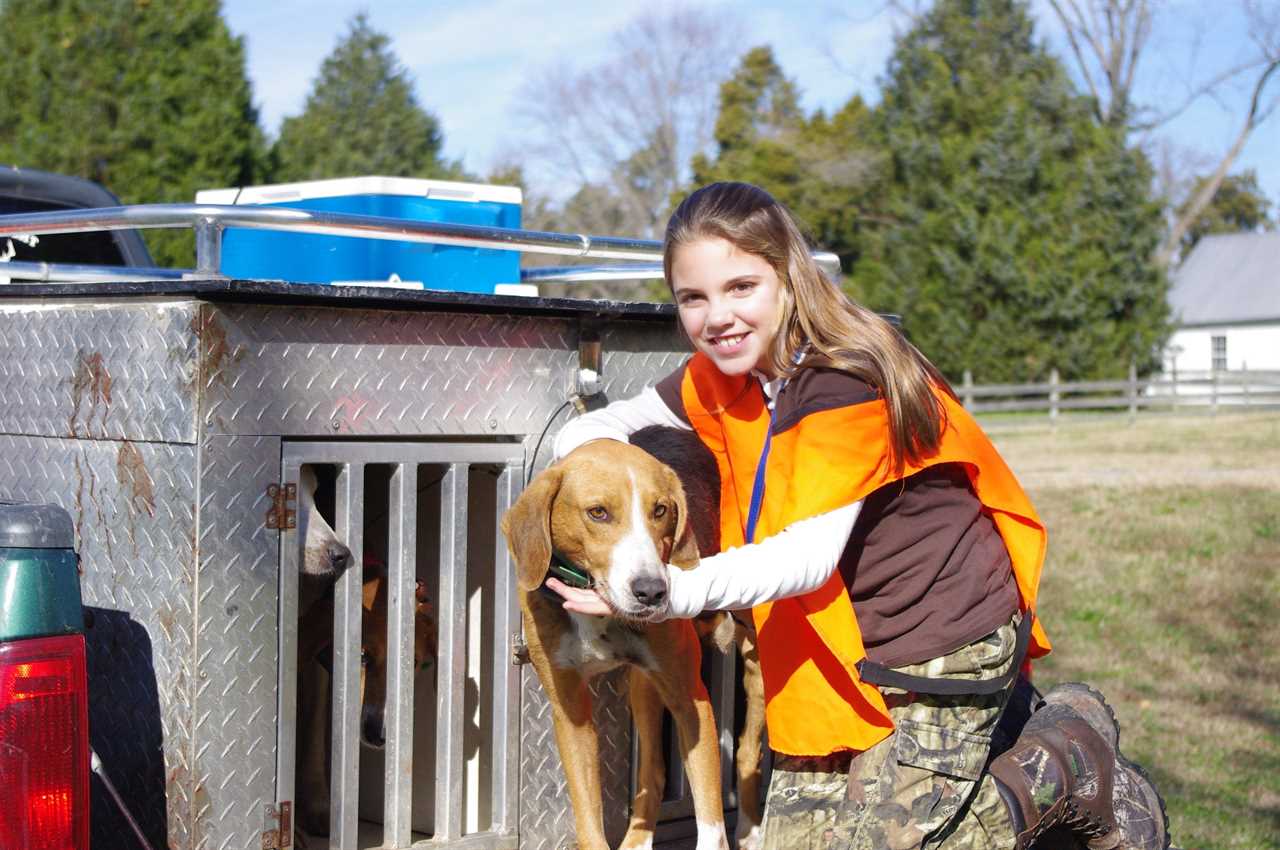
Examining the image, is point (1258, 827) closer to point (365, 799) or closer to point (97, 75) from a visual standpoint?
point (365, 799)

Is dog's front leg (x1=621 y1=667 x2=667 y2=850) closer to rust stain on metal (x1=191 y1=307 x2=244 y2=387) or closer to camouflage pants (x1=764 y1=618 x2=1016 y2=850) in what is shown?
camouflage pants (x1=764 y1=618 x2=1016 y2=850)

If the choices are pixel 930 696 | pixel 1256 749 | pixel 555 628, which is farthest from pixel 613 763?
pixel 1256 749

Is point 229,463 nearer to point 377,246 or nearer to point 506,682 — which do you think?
point 506,682

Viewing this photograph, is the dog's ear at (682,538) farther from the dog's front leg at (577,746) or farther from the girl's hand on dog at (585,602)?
the dog's front leg at (577,746)

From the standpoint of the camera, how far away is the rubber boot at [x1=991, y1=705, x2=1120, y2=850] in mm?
3053

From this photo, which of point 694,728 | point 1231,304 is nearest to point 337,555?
point 694,728

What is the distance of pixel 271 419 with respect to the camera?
2.90 m

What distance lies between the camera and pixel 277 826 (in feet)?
9.59

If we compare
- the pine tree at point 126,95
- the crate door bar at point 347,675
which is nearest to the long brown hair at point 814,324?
the crate door bar at point 347,675

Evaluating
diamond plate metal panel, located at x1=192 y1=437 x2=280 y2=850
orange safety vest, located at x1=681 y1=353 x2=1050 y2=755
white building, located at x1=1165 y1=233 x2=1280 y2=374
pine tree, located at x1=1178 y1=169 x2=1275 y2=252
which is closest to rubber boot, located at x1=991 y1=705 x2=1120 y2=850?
orange safety vest, located at x1=681 y1=353 x2=1050 y2=755

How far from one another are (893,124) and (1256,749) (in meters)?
30.5

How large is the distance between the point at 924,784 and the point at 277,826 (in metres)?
1.36

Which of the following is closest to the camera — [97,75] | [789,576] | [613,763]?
[789,576]

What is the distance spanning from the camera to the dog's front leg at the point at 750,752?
375 centimetres
